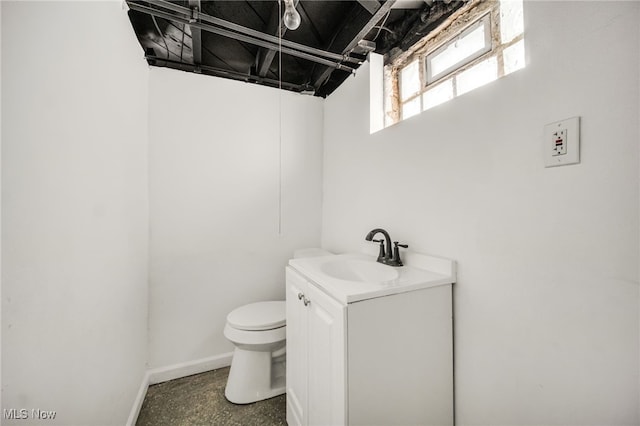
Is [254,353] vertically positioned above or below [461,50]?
below

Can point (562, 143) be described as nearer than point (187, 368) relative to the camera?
Yes

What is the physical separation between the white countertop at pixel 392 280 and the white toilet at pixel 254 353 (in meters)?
0.47

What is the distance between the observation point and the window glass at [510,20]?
3.24 feet

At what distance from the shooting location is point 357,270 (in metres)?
1.38

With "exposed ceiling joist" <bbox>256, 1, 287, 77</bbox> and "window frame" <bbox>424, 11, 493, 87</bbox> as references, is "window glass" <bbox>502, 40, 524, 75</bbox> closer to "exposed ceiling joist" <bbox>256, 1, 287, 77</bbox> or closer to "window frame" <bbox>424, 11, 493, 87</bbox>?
"window frame" <bbox>424, 11, 493, 87</bbox>

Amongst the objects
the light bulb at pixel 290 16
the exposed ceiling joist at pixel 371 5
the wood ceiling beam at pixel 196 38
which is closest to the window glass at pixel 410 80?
the exposed ceiling joist at pixel 371 5

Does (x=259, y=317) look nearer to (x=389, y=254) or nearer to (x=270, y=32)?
(x=389, y=254)

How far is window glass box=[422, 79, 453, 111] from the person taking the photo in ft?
4.18

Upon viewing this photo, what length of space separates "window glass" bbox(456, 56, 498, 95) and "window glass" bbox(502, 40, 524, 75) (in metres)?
0.04

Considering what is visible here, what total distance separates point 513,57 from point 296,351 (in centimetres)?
162

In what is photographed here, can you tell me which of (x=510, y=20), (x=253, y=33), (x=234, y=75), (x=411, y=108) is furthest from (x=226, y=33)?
(x=510, y=20)

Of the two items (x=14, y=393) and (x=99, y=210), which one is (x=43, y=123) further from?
(x=14, y=393)

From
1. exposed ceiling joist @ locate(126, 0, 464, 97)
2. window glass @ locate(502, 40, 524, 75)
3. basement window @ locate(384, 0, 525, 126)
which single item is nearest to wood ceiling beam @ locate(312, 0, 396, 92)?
exposed ceiling joist @ locate(126, 0, 464, 97)
